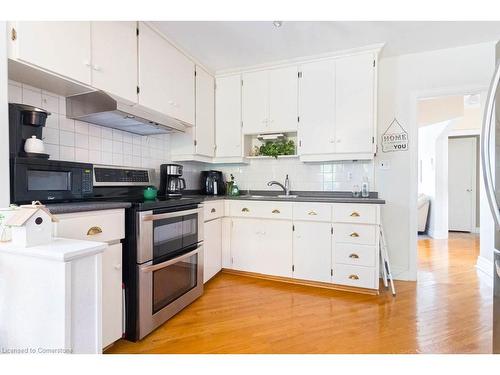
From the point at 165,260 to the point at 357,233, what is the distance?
1.70 meters

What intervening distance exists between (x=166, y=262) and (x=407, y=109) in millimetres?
2832

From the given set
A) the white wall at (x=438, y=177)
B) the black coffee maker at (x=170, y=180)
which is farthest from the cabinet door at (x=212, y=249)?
the white wall at (x=438, y=177)

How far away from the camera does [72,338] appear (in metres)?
0.87

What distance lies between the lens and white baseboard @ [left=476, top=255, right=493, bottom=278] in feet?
8.80

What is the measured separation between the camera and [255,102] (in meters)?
2.97

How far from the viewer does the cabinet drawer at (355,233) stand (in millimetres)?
2328

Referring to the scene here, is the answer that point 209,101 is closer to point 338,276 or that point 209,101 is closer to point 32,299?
point 338,276

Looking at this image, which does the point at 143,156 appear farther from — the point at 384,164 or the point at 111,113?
the point at 384,164

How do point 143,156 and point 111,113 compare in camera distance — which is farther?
point 143,156

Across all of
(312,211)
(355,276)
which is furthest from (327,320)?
(312,211)

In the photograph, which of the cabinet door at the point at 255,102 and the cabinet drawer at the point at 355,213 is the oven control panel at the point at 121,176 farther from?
the cabinet drawer at the point at 355,213

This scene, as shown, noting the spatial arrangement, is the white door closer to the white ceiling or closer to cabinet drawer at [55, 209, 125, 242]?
the white ceiling

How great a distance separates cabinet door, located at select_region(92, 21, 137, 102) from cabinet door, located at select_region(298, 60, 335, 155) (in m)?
1.69
